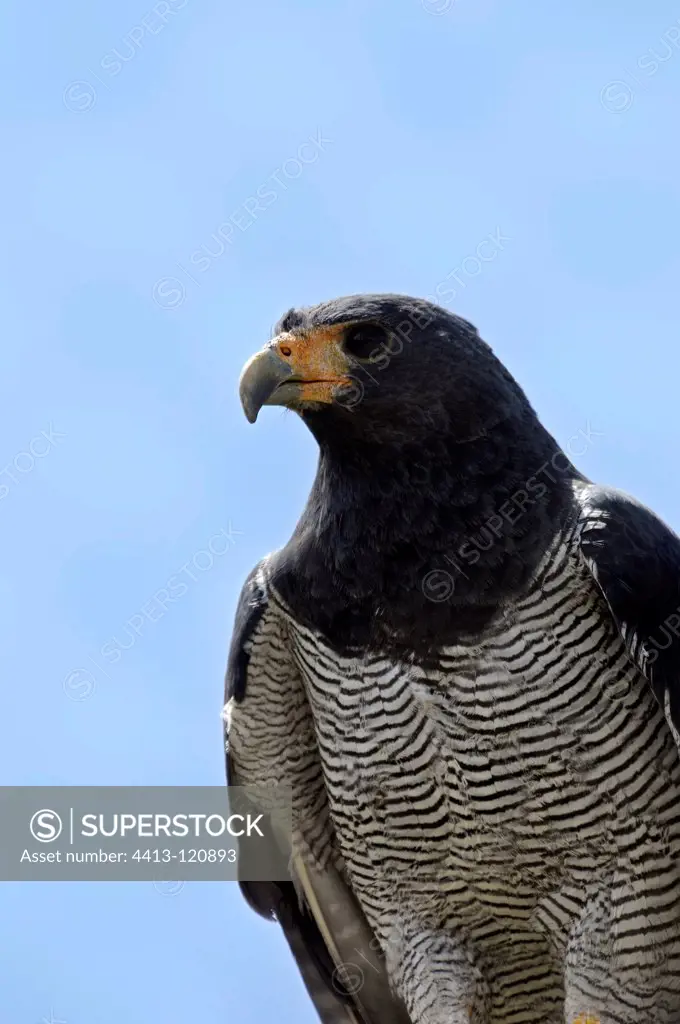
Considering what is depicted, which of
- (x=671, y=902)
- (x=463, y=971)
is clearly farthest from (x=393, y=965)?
(x=671, y=902)

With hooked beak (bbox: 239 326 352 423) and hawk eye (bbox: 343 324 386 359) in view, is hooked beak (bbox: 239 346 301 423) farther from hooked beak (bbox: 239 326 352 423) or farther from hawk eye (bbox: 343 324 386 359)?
hawk eye (bbox: 343 324 386 359)

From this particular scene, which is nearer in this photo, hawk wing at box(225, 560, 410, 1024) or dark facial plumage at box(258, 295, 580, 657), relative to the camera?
dark facial plumage at box(258, 295, 580, 657)

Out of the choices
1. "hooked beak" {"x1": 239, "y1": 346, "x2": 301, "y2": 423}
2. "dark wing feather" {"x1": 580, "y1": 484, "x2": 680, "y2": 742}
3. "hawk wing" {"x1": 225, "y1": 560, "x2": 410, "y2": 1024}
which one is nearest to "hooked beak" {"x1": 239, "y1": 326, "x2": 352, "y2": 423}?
"hooked beak" {"x1": 239, "y1": 346, "x2": 301, "y2": 423}

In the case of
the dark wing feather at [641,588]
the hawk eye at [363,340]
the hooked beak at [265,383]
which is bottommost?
the dark wing feather at [641,588]

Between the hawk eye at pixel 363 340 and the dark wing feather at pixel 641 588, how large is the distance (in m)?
1.31

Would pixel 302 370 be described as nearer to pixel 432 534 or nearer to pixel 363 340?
pixel 363 340

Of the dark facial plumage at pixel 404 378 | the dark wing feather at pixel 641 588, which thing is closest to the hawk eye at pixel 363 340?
the dark facial plumage at pixel 404 378

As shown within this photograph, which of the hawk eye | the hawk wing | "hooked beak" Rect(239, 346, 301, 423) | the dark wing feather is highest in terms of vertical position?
the hawk eye

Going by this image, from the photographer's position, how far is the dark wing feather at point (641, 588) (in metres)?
6.54

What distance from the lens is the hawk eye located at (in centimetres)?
694

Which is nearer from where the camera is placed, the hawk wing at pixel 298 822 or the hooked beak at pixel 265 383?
the hooked beak at pixel 265 383

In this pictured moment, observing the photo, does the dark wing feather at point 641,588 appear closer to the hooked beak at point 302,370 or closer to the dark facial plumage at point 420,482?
the dark facial plumage at point 420,482

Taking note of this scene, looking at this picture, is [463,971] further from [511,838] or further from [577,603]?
[577,603]

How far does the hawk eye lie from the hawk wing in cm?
137
